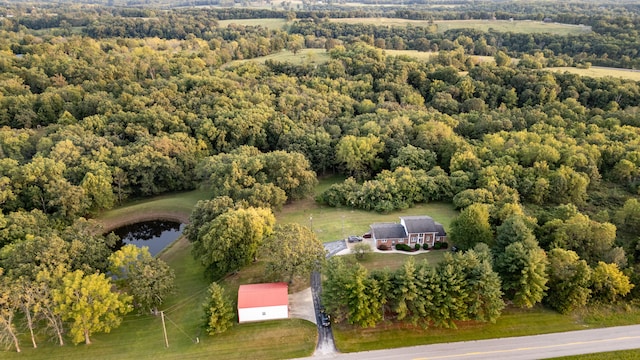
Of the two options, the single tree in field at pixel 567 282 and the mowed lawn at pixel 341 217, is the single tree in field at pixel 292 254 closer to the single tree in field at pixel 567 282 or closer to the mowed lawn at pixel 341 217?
the mowed lawn at pixel 341 217

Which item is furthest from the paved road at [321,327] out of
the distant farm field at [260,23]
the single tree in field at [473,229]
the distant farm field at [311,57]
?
the distant farm field at [260,23]

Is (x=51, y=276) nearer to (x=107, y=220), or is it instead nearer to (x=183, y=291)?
(x=183, y=291)

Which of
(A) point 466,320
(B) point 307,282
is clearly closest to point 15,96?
(B) point 307,282

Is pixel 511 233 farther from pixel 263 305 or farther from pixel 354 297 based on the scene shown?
pixel 263 305

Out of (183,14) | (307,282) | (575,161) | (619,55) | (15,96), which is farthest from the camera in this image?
(183,14)

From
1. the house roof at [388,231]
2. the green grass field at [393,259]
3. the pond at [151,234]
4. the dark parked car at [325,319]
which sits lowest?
the pond at [151,234]

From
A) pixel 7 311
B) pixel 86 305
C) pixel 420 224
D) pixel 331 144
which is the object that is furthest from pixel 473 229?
pixel 7 311
